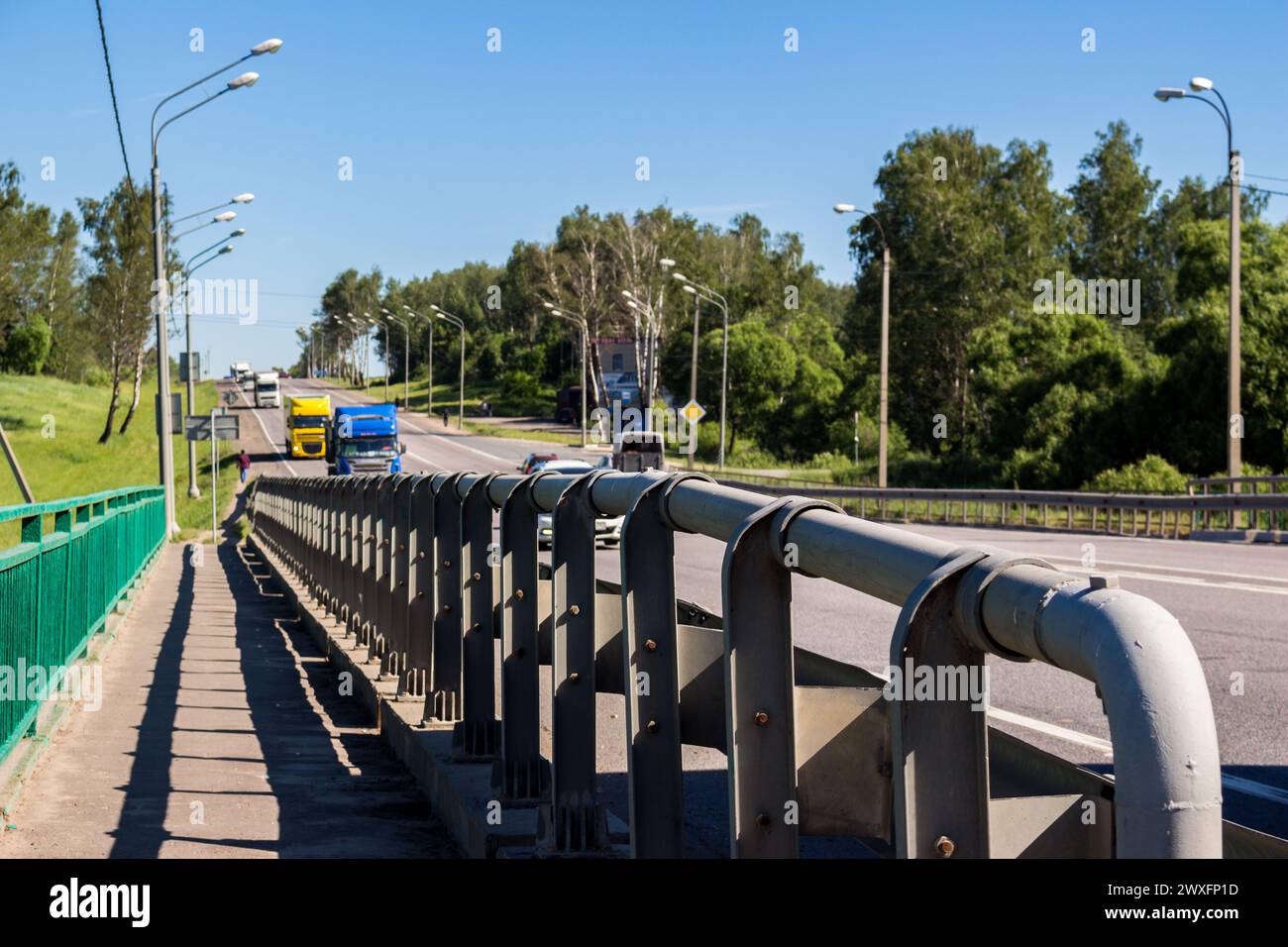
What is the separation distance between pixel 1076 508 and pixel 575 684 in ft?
98.3

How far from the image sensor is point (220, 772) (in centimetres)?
770

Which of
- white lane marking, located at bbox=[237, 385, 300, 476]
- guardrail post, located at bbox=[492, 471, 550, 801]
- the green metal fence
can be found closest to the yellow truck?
white lane marking, located at bbox=[237, 385, 300, 476]

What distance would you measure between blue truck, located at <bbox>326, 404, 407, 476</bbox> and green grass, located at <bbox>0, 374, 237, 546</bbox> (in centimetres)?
456

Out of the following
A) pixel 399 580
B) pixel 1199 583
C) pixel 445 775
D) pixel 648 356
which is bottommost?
pixel 1199 583

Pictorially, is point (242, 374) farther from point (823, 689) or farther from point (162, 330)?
point (823, 689)

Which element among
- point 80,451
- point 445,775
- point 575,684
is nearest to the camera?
point 575,684

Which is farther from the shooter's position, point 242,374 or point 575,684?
A: point 242,374

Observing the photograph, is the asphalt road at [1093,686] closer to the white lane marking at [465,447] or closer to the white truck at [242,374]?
the white lane marking at [465,447]

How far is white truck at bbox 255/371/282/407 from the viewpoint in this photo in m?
117

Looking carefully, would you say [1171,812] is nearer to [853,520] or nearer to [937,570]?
[937,570]

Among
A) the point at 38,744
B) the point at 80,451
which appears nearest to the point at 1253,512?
the point at 38,744

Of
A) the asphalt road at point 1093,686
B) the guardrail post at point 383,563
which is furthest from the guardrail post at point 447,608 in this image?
the guardrail post at point 383,563

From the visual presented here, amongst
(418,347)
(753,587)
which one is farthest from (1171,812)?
(418,347)

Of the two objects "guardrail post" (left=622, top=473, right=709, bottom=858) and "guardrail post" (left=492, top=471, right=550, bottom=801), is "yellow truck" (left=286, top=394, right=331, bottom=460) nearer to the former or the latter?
"guardrail post" (left=492, top=471, right=550, bottom=801)
